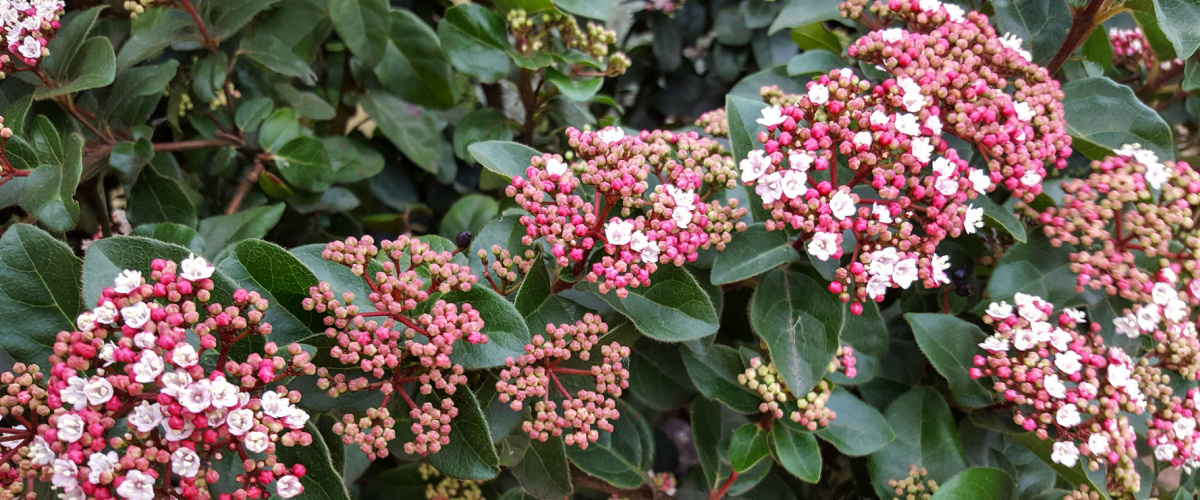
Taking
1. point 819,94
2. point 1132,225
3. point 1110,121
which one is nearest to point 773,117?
point 819,94

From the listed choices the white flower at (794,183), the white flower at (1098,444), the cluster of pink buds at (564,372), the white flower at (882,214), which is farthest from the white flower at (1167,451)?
the cluster of pink buds at (564,372)

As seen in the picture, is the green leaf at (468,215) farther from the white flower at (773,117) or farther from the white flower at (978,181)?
the white flower at (978,181)

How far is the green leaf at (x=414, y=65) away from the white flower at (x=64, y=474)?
3.61 ft

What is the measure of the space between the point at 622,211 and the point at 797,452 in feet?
1.56

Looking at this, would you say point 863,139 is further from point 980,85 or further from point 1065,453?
point 1065,453

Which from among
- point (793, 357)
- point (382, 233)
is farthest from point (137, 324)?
point (382, 233)

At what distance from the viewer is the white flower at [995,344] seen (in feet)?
3.26

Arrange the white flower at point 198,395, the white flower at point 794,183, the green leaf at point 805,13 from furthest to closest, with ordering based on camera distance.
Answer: the green leaf at point 805,13 → the white flower at point 794,183 → the white flower at point 198,395

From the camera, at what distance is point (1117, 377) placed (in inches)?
37.5

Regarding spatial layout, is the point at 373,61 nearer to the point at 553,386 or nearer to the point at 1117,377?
the point at 553,386

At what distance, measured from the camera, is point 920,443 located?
3.83ft

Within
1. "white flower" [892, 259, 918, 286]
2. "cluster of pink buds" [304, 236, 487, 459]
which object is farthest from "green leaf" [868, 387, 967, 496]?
"cluster of pink buds" [304, 236, 487, 459]

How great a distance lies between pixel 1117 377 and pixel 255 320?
1.05 m

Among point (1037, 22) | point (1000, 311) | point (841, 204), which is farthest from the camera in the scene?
point (1037, 22)
